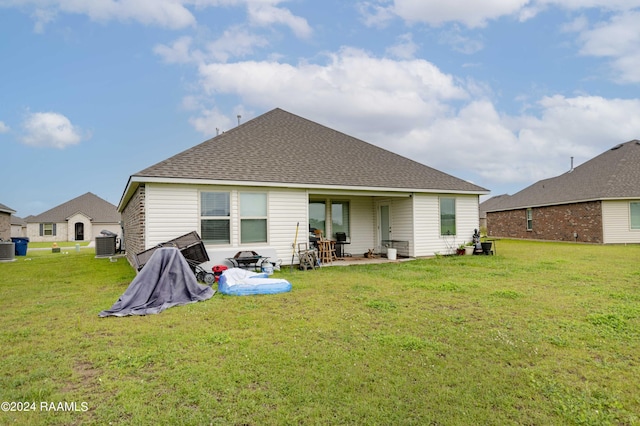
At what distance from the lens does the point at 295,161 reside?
12.3m

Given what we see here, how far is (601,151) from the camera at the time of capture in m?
25.8

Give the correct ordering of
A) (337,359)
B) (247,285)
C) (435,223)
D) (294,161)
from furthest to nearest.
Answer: (435,223), (294,161), (247,285), (337,359)

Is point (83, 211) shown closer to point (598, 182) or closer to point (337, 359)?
point (337, 359)

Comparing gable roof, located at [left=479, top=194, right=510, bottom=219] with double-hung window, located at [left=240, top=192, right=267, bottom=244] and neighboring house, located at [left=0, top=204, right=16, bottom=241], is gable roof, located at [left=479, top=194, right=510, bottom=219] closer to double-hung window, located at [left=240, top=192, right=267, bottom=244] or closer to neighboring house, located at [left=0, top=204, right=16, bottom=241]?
double-hung window, located at [left=240, top=192, right=267, bottom=244]

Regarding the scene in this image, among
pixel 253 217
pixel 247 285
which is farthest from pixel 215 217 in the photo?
pixel 247 285

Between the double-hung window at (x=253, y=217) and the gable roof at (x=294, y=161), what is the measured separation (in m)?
0.60

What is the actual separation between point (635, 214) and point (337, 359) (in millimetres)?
23995

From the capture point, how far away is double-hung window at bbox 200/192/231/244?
33.1 feet

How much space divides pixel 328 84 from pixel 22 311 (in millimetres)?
14760

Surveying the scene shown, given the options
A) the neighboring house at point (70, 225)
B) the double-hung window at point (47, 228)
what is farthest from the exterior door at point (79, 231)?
the double-hung window at point (47, 228)

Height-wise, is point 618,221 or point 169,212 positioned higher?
point 169,212

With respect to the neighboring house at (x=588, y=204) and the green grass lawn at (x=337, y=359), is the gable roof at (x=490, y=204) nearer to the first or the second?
the neighboring house at (x=588, y=204)

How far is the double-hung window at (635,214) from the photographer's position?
1950 cm

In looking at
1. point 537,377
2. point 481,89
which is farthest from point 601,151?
point 537,377
